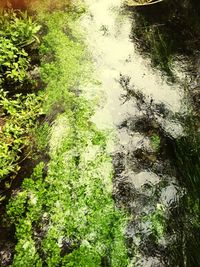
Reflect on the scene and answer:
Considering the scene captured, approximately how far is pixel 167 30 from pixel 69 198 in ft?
14.9

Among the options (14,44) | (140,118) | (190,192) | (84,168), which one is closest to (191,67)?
(140,118)

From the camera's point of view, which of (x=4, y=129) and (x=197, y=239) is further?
(x=4, y=129)

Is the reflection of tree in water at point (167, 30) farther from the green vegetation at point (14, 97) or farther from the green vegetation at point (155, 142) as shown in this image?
the green vegetation at point (14, 97)

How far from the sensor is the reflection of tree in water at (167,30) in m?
7.13

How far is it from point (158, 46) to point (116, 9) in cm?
188

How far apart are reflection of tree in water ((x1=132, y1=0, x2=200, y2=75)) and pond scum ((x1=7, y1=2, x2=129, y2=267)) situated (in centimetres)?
169

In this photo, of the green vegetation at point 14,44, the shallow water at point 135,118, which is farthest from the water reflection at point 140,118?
the green vegetation at point 14,44

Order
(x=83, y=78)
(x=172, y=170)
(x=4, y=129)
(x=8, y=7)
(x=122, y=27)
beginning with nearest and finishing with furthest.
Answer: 1. (x=172, y=170)
2. (x=4, y=129)
3. (x=83, y=78)
4. (x=122, y=27)
5. (x=8, y=7)

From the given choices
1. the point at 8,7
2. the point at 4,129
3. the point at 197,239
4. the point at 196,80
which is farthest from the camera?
the point at 8,7

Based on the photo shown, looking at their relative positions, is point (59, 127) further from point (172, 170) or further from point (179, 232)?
point (179, 232)

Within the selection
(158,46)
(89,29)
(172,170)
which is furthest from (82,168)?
(89,29)

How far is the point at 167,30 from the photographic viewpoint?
25.0 ft

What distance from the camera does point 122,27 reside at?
26.3ft

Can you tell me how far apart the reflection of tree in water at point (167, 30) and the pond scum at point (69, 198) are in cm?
169
